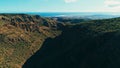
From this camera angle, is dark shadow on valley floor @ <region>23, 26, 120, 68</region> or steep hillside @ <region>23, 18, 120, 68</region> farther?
steep hillside @ <region>23, 18, 120, 68</region>

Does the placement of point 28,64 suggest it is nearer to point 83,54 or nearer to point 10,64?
point 10,64

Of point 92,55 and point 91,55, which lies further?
point 91,55

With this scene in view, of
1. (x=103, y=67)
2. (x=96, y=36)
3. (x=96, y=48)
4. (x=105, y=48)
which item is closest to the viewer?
(x=103, y=67)

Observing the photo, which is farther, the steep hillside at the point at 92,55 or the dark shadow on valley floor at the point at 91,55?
the steep hillside at the point at 92,55

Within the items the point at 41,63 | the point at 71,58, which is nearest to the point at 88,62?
the point at 71,58

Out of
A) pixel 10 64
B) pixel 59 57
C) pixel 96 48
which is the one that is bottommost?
pixel 10 64

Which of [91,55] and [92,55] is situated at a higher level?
[92,55]

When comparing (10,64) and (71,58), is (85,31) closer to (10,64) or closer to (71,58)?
(71,58)

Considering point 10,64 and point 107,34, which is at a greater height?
point 107,34

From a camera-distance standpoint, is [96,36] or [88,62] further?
[96,36]

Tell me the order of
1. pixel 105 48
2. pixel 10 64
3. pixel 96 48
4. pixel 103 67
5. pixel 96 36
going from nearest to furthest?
1. pixel 103 67
2. pixel 105 48
3. pixel 96 48
4. pixel 96 36
5. pixel 10 64
